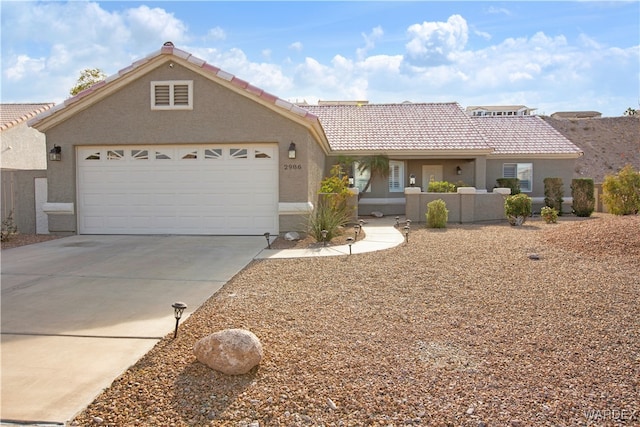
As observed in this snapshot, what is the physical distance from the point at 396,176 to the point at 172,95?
11.7 metres

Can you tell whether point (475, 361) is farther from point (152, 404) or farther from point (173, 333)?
point (173, 333)

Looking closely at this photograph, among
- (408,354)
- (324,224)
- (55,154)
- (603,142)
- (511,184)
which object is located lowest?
(408,354)

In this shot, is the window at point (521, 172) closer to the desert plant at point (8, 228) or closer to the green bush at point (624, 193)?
the green bush at point (624, 193)

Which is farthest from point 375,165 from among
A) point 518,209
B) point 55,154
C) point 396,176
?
point 55,154

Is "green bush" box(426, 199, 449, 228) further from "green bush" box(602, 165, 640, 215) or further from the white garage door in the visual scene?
"green bush" box(602, 165, 640, 215)

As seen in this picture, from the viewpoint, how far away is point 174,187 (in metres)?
13.7

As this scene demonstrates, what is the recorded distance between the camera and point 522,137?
2378 cm

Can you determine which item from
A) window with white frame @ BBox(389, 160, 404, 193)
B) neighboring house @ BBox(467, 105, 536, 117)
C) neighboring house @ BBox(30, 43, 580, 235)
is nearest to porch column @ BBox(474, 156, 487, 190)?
window with white frame @ BBox(389, 160, 404, 193)

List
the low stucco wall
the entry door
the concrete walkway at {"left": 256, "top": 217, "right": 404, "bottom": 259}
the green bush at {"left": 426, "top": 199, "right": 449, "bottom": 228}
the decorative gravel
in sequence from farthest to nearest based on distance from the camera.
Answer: the entry door < the low stucco wall < the green bush at {"left": 426, "top": 199, "right": 449, "bottom": 228} < the concrete walkway at {"left": 256, "top": 217, "right": 404, "bottom": 259} < the decorative gravel

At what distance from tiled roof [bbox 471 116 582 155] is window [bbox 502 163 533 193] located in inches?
26.5

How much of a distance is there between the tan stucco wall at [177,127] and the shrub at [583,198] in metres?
12.3

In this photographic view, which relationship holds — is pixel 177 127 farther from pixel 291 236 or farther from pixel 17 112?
pixel 17 112

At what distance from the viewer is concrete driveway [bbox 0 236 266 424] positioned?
4034 mm

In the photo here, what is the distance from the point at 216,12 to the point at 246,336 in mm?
11720
